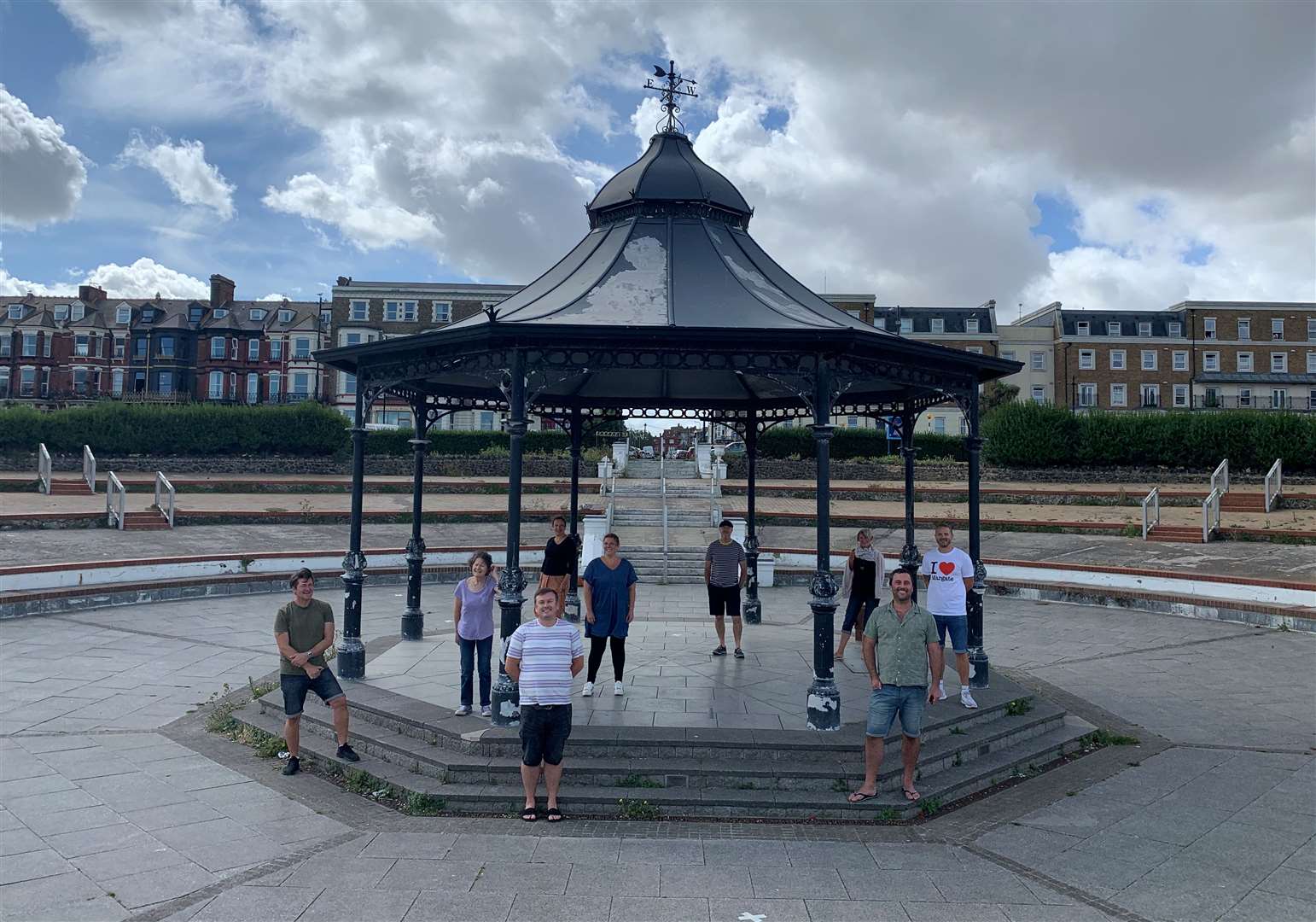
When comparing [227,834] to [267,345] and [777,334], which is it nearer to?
[777,334]

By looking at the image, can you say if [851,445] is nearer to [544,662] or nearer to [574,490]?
[574,490]

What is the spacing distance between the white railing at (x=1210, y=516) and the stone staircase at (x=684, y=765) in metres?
15.4

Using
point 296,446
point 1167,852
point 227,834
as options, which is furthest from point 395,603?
point 296,446

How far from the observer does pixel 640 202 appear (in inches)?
376

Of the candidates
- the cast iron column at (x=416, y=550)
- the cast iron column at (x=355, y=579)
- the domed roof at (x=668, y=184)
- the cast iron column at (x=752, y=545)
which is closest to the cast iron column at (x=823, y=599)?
the domed roof at (x=668, y=184)

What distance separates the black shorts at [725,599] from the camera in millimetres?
9180

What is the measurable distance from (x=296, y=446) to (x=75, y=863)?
31.0 meters

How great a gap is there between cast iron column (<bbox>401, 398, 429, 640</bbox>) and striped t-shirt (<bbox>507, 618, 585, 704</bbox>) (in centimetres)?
476

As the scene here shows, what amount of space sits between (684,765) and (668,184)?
6.72 metres

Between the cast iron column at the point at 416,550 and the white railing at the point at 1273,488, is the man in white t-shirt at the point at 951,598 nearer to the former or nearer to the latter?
the cast iron column at the point at 416,550

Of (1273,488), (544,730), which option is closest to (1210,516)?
(1273,488)

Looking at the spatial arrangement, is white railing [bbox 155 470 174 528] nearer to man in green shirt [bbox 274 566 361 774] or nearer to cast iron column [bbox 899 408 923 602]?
man in green shirt [bbox 274 566 361 774]

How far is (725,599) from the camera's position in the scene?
9258 mm

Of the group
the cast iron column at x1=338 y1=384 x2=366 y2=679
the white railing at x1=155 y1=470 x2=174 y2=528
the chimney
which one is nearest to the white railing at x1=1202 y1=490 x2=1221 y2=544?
the cast iron column at x1=338 y1=384 x2=366 y2=679
